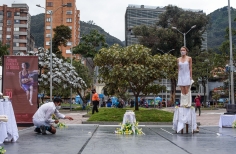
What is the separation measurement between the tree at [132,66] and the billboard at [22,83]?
704cm

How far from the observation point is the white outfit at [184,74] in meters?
13.5

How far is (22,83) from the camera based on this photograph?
1728 cm

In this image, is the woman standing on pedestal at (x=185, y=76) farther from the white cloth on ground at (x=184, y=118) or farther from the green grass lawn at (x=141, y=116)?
the green grass lawn at (x=141, y=116)

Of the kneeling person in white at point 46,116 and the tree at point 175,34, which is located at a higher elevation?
the tree at point 175,34

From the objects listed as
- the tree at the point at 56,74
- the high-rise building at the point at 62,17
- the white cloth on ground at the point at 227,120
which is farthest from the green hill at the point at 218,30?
the white cloth on ground at the point at 227,120

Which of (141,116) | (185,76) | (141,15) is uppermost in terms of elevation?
(141,15)

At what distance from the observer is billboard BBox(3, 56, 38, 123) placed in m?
17.2

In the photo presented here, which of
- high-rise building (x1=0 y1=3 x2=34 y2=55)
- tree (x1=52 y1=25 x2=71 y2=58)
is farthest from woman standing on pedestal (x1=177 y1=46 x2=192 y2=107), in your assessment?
high-rise building (x1=0 y1=3 x2=34 y2=55)

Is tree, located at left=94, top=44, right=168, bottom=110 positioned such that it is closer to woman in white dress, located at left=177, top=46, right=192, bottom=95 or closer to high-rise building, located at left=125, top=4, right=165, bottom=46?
woman in white dress, located at left=177, top=46, right=192, bottom=95

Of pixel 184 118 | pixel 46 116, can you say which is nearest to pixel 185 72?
pixel 184 118

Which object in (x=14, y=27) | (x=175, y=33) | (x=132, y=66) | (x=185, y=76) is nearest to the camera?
(x=185, y=76)

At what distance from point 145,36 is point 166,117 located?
38.9 meters

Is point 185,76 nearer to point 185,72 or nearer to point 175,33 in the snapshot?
point 185,72

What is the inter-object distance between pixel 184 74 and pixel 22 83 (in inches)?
306
